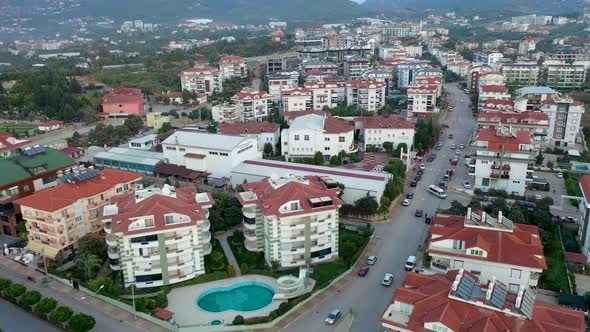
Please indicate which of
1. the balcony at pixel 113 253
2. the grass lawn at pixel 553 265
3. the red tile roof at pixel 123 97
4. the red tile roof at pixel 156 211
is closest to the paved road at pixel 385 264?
the grass lawn at pixel 553 265

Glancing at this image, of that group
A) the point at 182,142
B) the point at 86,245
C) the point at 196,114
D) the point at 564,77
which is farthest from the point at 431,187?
the point at 564,77

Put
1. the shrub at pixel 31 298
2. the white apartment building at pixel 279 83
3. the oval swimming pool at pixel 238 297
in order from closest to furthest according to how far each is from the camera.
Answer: the shrub at pixel 31 298
the oval swimming pool at pixel 238 297
the white apartment building at pixel 279 83

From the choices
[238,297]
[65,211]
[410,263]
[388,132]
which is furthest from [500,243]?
[388,132]

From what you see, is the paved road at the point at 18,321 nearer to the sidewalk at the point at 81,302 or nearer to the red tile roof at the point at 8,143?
the sidewalk at the point at 81,302

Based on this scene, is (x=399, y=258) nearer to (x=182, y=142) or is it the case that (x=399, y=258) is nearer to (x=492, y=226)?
(x=492, y=226)

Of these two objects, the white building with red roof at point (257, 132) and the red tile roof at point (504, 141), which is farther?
the white building with red roof at point (257, 132)

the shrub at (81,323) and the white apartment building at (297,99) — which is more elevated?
the white apartment building at (297,99)

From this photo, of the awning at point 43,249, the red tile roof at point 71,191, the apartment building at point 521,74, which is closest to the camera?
the awning at point 43,249
